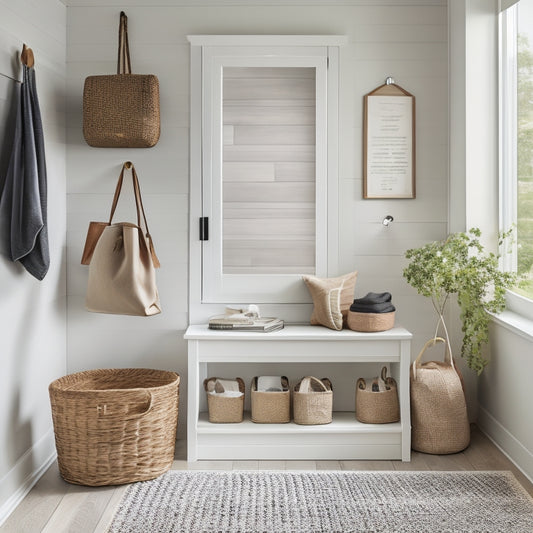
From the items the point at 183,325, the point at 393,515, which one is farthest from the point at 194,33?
the point at 393,515

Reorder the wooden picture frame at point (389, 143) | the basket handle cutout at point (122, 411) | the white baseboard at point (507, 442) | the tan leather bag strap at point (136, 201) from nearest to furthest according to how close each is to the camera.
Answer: the basket handle cutout at point (122, 411) → the white baseboard at point (507, 442) → the tan leather bag strap at point (136, 201) → the wooden picture frame at point (389, 143)

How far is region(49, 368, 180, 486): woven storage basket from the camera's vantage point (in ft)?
9.04

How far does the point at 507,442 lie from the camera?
10.1 ft

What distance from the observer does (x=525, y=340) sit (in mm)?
2855

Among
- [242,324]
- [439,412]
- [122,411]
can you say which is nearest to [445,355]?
[439,412]

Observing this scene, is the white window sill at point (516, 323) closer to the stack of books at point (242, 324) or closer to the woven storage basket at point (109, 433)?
the stack of books at point (242, 324)

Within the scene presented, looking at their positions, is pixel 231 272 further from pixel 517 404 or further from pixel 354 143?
pixel 517 404

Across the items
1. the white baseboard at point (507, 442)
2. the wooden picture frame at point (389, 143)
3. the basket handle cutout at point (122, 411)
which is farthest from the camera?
the wooden picture frame at point (389, 143)

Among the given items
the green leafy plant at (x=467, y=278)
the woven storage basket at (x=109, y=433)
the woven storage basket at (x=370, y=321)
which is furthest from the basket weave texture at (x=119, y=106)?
the green leafy plant at (x=467, y=278)

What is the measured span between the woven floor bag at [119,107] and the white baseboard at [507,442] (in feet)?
7.21

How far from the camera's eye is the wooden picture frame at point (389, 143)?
134 inches

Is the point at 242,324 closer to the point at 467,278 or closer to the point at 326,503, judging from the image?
the point at 326,503

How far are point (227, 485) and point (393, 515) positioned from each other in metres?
0.70

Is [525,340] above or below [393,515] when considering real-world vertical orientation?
above
